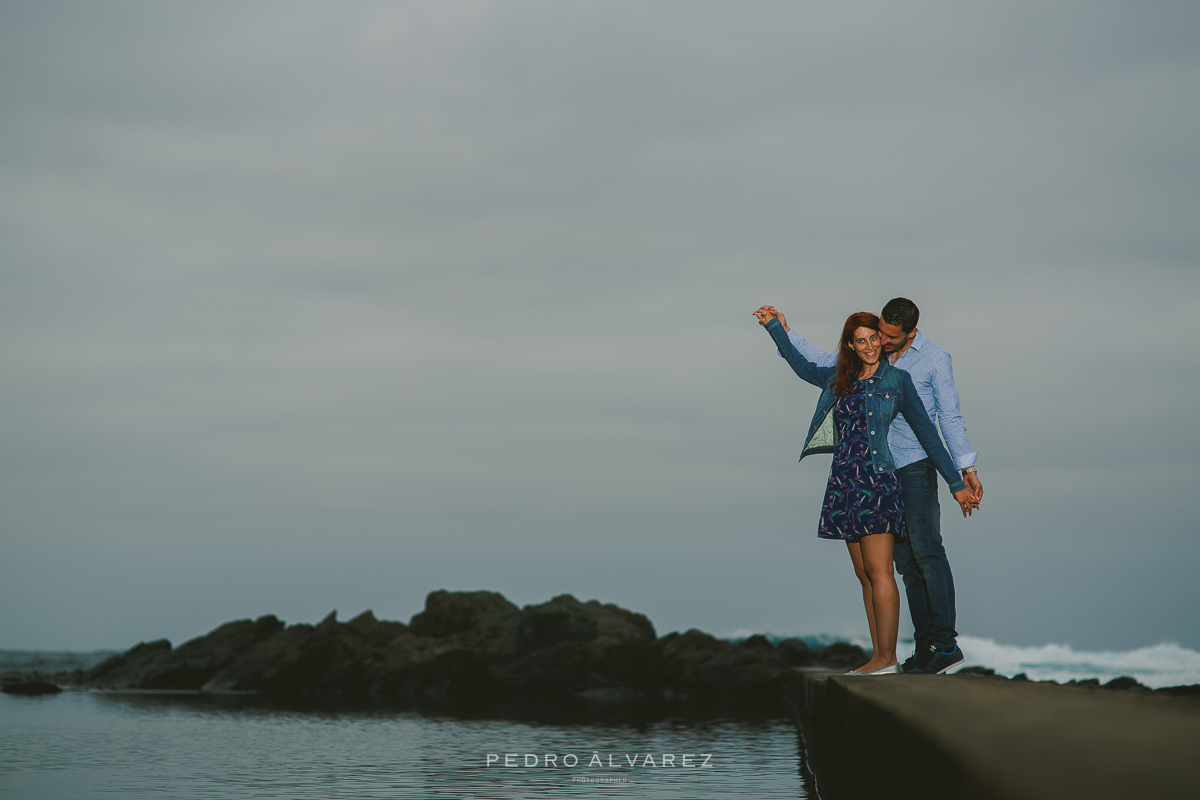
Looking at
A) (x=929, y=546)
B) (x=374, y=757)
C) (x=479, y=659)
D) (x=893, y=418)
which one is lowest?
(x=374, y=757)

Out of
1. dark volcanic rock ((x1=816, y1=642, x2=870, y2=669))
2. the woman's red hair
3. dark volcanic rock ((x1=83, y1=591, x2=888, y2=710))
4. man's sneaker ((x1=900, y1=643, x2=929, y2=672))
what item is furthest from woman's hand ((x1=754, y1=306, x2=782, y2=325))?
dark volcanic rock ((x1=816, y1=642, x2=870, y2=669))

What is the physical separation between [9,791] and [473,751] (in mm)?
3725

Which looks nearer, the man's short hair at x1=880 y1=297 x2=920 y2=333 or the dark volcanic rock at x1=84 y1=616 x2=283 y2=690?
the man's short hair at x1=880 y1=297 x2=920 y2=333

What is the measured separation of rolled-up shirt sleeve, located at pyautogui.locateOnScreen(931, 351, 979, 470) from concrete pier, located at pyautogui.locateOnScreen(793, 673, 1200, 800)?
2162 mm

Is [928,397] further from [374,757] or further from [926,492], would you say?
[374,757]

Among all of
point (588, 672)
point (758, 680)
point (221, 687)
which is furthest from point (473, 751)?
point (221, 687)

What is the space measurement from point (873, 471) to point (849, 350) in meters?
0.62

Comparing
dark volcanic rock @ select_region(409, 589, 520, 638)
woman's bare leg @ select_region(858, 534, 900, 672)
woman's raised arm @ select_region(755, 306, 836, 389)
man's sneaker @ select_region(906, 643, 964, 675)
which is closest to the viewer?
woman's bare leg @ select_region(858, 534, 900, 672)

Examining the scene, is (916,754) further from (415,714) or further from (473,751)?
(415,714)

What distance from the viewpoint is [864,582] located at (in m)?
5.51

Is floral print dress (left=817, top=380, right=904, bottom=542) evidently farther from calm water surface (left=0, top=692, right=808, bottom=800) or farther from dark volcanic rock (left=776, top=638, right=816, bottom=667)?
dark volcanic rock (left=776, top=638, right=816, bottom=667)

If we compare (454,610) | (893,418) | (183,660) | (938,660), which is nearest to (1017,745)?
(893,418)

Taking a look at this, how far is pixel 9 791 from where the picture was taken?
6.66 m

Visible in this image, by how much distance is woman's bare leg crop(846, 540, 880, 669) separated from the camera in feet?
17.8
